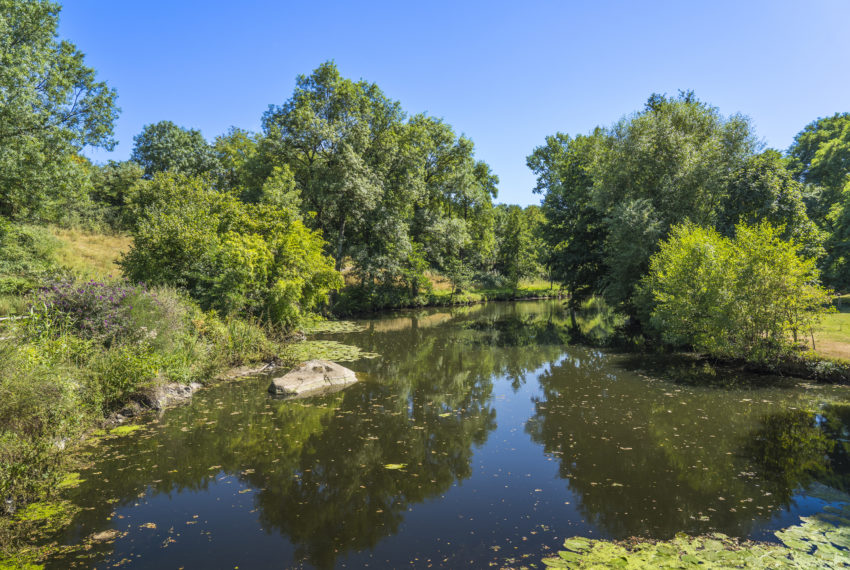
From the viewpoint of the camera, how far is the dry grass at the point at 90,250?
28553 mm

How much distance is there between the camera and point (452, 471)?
9062mm

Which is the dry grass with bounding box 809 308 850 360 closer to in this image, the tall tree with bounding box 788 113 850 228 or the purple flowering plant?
the tall tree with bounding box 788 113 850 228

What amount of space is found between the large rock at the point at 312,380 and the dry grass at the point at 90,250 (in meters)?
18.4

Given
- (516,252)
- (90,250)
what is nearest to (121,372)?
(90,250)

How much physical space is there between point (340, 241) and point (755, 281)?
26.5 m

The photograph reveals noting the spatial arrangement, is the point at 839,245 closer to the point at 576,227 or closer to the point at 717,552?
the point at 576,227

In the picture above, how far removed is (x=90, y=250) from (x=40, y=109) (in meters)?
13.5

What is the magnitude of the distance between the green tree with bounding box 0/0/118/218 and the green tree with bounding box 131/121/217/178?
29.8 metres

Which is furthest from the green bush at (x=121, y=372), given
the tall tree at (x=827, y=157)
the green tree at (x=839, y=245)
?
the tall tree at (x=827, y=157)

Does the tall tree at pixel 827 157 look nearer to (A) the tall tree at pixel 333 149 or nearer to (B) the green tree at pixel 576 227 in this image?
(B) the green tree at pixel 576 227

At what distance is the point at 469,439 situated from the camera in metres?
10.9

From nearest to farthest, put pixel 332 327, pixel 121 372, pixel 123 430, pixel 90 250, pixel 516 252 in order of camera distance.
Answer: pixel 123 430, pixel 121 372, pixel 332 327, pixel 90 250, pixel 516 252

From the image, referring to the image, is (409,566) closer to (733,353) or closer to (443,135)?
(733,353)

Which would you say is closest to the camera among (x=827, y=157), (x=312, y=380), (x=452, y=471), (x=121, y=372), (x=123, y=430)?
(x=452, y=471)
